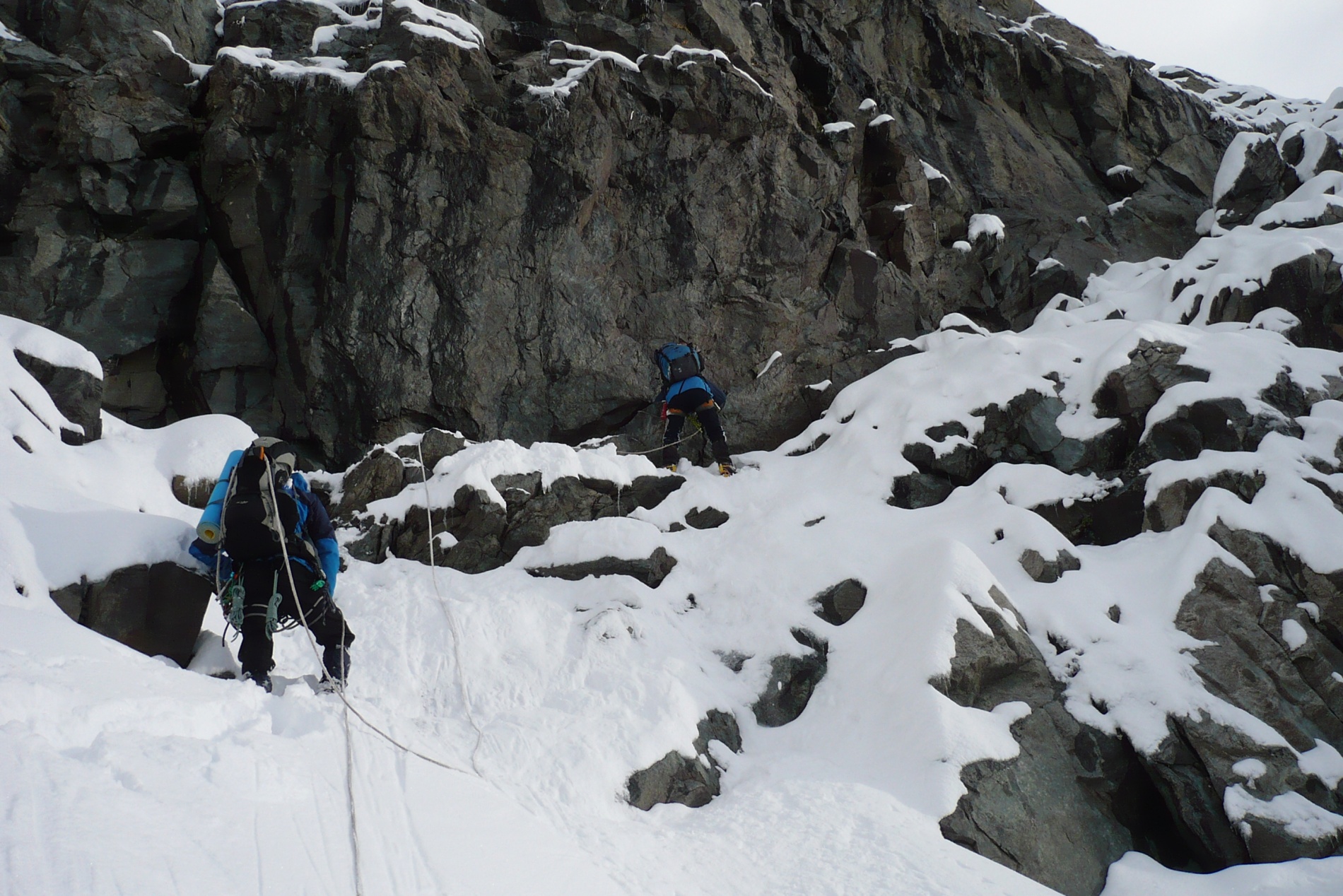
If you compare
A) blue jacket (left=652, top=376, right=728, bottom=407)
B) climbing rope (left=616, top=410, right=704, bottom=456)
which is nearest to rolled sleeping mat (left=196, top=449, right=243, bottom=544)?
climbing rope (left=616, top=410, right=704, bottom=456)

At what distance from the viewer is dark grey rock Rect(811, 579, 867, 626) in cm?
742

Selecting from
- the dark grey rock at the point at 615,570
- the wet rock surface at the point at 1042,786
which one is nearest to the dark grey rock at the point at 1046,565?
the wet rock surface at the point at 1042,786

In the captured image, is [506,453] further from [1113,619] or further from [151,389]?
[1113,619]

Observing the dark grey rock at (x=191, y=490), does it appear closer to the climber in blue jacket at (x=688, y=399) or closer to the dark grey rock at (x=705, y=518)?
the dark grey rock at (x=705, y=518)

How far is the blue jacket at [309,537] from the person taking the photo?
5195 millimetres

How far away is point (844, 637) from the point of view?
23.1ft

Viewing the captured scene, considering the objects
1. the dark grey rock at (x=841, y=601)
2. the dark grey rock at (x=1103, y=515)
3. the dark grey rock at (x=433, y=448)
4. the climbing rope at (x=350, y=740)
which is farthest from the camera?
the dark grey rock at (x=433, y=448)

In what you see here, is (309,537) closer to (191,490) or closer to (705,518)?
(191,490)

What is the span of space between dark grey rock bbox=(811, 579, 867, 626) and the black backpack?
4.62m

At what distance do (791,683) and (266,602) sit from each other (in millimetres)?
4222

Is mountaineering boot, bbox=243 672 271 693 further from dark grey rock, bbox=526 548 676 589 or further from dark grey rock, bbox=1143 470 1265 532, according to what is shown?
dark grey rock, bbox=1143 470 1265 532

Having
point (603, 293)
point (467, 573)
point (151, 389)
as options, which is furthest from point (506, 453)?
point (151, 389)

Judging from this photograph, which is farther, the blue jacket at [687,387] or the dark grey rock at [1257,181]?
the dark grey rock at [1257,181]

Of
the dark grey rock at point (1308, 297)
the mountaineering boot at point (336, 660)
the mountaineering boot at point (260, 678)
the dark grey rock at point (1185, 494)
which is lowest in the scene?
the mountaineering boot at point (336, 660)
